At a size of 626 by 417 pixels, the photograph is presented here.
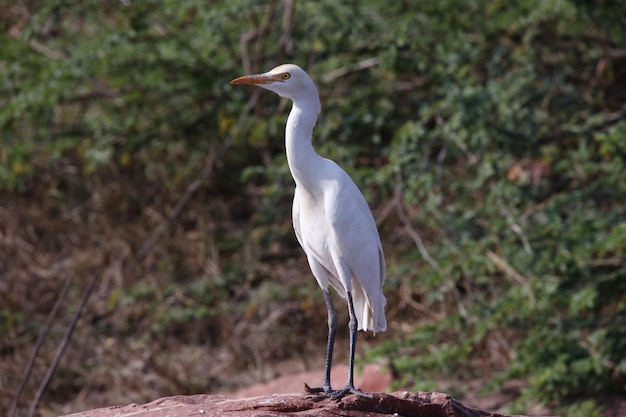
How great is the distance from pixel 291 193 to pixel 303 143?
3702 millimetres

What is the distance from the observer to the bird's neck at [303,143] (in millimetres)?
3707

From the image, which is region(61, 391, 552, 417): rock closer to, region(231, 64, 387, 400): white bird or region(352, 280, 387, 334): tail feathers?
region(231, 64, 387, 400): white bird

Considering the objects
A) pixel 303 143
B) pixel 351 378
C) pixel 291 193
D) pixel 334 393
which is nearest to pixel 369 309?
pixel 351 378

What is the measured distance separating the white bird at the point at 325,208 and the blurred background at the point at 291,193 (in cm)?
162

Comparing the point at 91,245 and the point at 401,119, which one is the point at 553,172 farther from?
the point at 91,245

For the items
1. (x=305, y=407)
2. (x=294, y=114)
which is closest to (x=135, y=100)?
(x=294, y=114)

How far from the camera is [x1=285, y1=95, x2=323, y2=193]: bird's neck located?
12.2 ft

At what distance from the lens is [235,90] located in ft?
22.8

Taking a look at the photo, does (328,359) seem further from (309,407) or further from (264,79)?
(264,79)

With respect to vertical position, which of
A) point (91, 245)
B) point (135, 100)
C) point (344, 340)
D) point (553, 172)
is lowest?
point (344, 340)

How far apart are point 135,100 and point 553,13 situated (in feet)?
10.8

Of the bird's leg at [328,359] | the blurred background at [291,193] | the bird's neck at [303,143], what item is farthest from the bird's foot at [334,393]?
the blurred background at [291,193]

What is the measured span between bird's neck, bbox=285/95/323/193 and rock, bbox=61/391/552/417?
884mm

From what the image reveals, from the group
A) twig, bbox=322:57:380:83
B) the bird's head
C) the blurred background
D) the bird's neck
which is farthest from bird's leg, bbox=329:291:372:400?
twig, bbox=322:57:380:83
